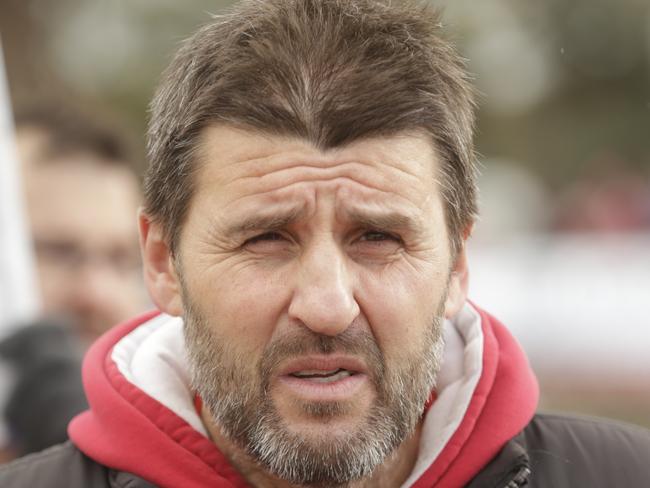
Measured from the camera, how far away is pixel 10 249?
4.54 metres

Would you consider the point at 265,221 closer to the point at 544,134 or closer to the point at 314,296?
the point at 314,296

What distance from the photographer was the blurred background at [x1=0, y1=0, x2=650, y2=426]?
12.5m

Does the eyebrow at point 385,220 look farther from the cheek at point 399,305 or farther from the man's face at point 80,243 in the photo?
the man's face at point 80,243

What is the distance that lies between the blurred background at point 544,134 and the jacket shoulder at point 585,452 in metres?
0.75

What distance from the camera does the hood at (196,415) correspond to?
2.82 metres

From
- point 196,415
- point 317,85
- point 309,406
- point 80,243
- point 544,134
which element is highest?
point 317,85

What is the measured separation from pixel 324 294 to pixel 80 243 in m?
2.60

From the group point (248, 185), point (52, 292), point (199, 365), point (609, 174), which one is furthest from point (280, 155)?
point (609, 174)

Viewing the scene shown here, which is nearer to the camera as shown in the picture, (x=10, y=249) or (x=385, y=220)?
(x=385, y=220)

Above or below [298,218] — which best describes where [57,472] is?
below

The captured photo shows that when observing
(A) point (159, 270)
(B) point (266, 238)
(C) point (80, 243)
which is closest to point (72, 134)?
(C) point (80, 243)

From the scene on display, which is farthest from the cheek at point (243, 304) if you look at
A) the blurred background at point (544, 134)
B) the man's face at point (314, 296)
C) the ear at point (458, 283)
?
the blurred background at point (544, 134)

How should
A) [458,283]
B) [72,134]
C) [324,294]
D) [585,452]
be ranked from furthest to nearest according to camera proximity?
[72,134] < [458,283] < [585,452] < [324,294]

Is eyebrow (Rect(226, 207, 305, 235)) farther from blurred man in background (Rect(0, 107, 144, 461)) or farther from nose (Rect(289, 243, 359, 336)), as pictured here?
blurred man in background (Rect(0, 107, 144, 461))
